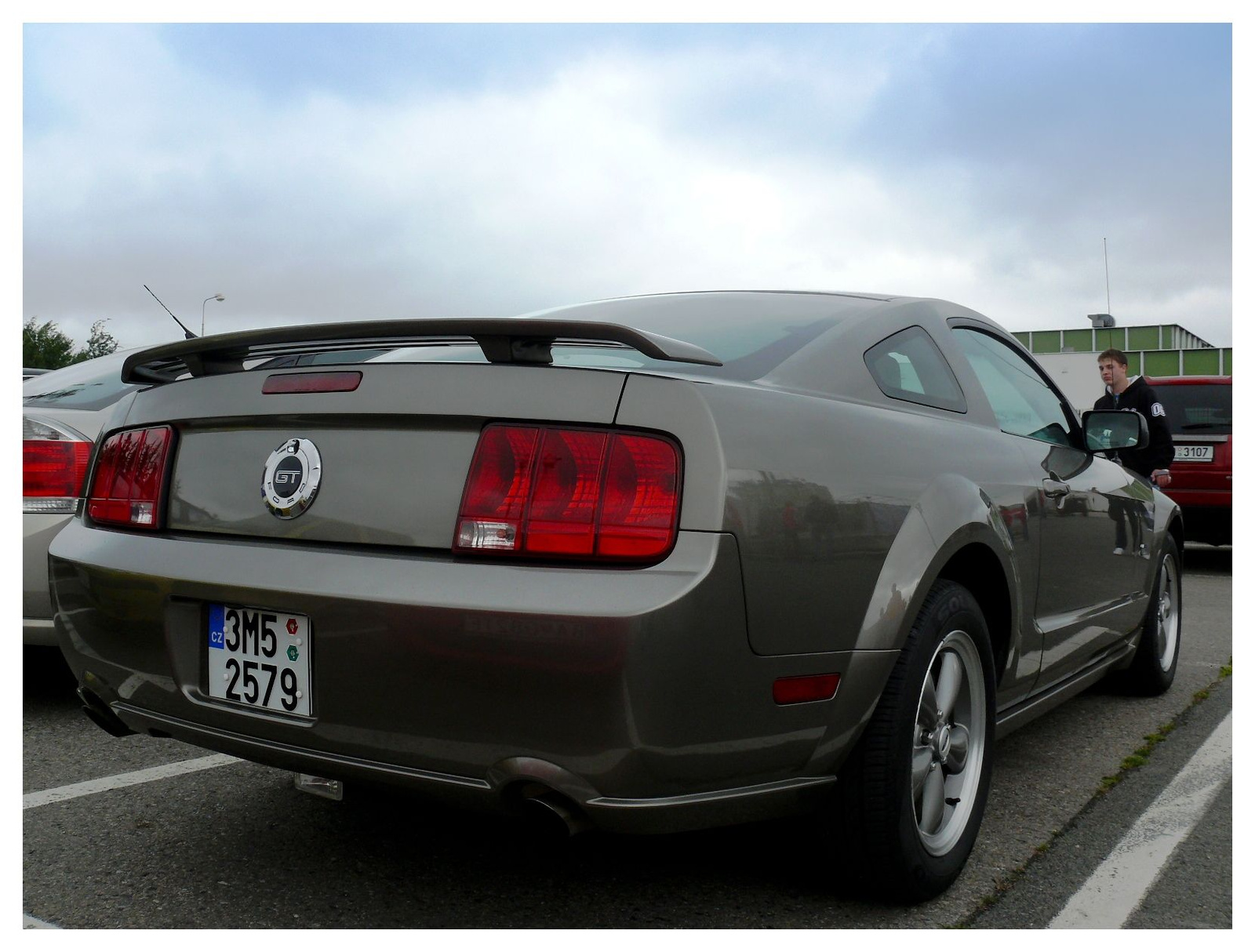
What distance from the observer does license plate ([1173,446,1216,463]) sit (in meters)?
9.80

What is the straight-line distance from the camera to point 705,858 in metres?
2.66

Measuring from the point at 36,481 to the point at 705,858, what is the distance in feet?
8.53

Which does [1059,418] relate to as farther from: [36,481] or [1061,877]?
[36,481]

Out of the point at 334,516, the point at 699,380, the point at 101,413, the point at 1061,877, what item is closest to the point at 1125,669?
the point at 1061,877

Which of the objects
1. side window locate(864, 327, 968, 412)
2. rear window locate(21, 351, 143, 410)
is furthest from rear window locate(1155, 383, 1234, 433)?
rear window locate(21, 351, 143, 410)

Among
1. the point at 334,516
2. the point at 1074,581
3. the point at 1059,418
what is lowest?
the point at 1074,581

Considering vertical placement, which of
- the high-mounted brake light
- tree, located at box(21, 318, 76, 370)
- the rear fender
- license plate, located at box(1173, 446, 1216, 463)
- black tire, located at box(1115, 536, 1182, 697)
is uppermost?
tree, located at box(21, 318, 76, 370)

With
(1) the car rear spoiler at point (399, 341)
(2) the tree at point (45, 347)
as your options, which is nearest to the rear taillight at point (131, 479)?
(1) the car rear spoiler at point (399, 341)

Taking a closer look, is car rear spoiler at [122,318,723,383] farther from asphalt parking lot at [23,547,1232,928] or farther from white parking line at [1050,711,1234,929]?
white parking line at [1050,711,1234,929]

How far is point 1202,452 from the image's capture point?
9.82 m

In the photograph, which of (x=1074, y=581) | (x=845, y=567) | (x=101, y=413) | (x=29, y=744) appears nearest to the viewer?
(x=845, y=567)

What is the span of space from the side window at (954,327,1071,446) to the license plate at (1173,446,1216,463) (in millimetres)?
6953

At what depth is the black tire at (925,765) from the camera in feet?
7.41

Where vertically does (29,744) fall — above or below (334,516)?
below
